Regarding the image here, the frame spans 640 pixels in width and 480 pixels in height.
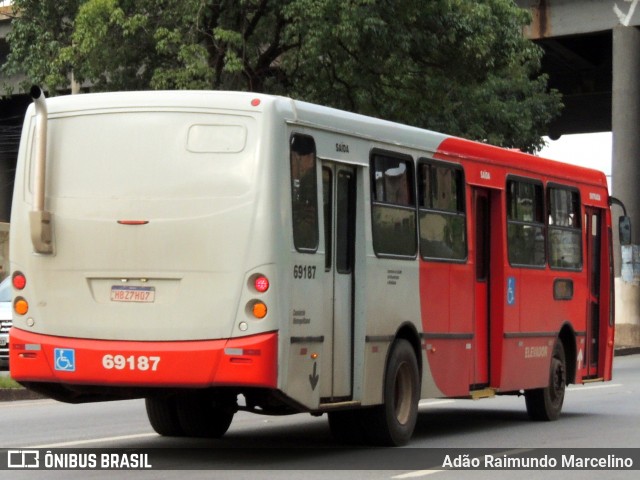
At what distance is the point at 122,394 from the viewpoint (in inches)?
455

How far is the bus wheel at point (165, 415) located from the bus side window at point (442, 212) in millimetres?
2661

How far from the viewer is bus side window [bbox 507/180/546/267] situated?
16172 mm

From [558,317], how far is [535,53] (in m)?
14.7

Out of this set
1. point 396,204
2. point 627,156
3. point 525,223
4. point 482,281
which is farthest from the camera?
point 627,156

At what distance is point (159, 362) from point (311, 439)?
3208 millimetres

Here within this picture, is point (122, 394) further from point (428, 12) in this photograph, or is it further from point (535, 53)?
point (535, 53)

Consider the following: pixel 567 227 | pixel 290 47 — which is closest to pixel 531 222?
pixel 567 227

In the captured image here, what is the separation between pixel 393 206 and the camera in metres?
13.5

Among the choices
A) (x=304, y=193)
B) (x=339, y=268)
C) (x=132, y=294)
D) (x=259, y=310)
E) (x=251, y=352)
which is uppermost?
(x=304, y=193)

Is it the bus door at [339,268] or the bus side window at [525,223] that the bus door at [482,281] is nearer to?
the bus side window at [525,223]

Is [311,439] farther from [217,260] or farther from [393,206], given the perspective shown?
[217,260]

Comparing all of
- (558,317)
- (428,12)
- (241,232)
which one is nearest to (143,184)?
(241,232)

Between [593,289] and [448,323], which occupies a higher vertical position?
[593,289]

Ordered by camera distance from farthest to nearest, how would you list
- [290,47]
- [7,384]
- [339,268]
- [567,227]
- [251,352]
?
[290,47] → [7,384] → [567,227] → [339,268] → [251,352]
